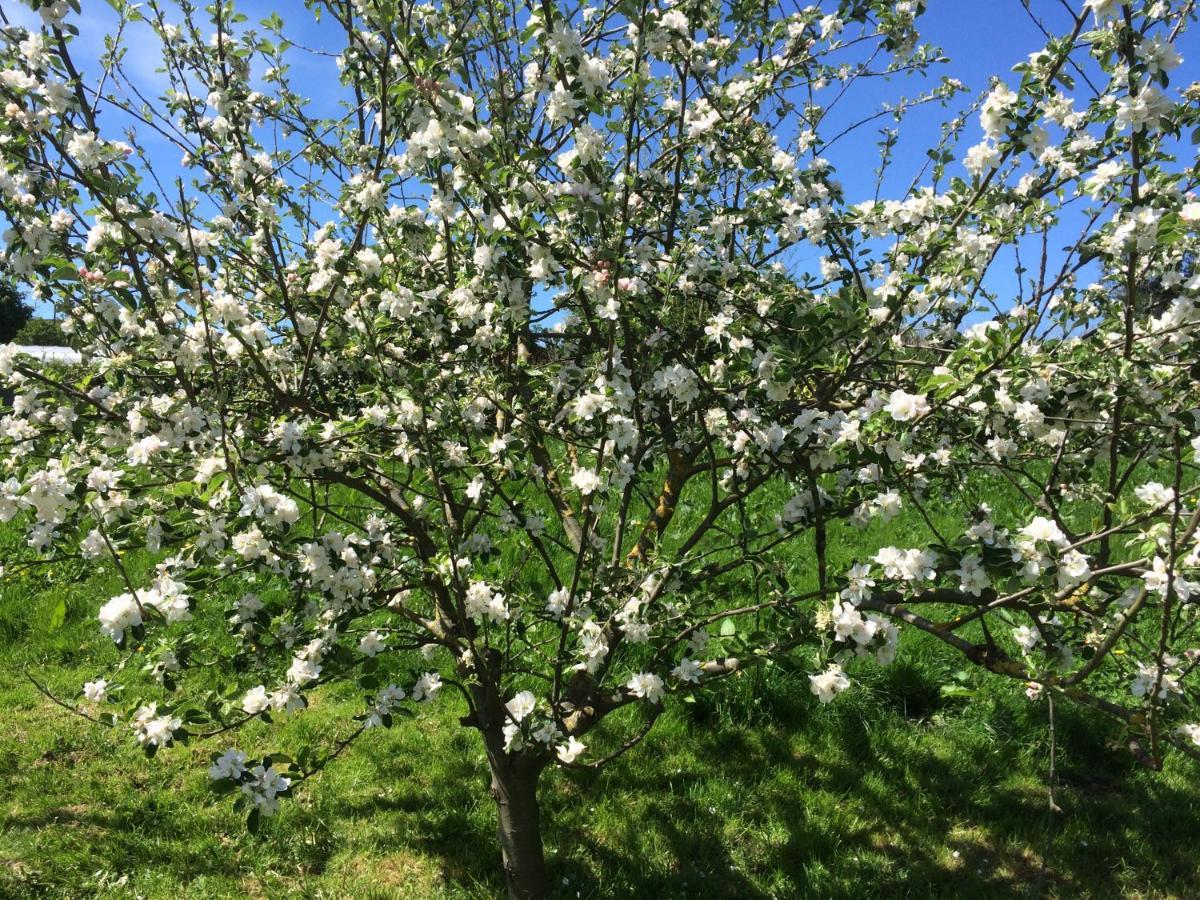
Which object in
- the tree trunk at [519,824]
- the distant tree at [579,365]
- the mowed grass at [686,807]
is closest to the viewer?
the distant tree at [579,365]

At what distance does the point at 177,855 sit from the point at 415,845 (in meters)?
0.96

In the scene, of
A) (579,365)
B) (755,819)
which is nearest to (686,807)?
(755,819)

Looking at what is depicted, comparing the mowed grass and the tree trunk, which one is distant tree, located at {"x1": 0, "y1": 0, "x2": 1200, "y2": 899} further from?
the mowed grass

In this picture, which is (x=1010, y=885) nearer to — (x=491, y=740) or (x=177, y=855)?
(x=491, y=740)

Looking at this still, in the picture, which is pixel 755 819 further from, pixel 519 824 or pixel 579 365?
pixel 579 365

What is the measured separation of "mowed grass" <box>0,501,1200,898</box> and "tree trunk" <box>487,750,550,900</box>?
22 centimetres

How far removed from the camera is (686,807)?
A: 12.4 ft

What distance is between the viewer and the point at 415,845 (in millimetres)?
3521

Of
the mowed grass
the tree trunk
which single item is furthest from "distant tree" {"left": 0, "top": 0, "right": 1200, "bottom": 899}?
the mowed grass

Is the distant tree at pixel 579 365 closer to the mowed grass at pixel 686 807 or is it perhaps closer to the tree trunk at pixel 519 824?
the tree trunk at pixel 519 824

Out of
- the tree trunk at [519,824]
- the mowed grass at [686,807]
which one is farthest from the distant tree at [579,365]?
the mowed grass at [686,807]

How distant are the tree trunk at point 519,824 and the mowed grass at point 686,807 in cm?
22

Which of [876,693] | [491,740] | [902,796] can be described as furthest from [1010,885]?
[491,740]

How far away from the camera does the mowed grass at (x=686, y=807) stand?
3332 mm
